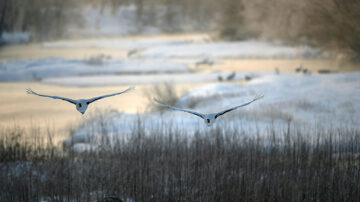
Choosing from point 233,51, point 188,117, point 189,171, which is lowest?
point 189,171

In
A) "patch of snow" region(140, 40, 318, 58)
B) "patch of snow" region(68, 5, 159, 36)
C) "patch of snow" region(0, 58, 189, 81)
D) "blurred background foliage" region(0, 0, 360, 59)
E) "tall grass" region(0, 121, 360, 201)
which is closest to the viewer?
"tall grass" region(0, 121, 360, 201)

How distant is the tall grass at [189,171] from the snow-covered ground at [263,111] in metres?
0.48

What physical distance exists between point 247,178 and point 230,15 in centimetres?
2414

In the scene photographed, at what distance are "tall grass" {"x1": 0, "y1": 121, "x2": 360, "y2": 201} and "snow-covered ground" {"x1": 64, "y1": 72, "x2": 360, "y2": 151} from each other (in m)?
0.48

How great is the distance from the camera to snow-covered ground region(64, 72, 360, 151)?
7.62 m

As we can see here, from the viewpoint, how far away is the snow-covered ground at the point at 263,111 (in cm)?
762

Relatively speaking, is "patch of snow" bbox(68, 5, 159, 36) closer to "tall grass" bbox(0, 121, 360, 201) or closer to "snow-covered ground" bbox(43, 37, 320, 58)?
"snow-covered ground" bbox(43, 37, 320, 58)

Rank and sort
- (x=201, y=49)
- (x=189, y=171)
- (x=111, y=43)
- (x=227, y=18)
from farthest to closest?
1. (x=227, y=18)
2. (x=111, y=43)
3. (x=201, y=49)
4. (x=189, y=171)

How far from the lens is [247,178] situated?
5.27 meters

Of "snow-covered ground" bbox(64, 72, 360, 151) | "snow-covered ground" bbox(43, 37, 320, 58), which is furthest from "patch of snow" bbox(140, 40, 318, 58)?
"snow-covered ground" bbox(64, 72, 360, 151)

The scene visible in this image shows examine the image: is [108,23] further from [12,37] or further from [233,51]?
[233,51]

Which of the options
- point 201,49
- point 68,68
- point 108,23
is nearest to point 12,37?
point 108,23

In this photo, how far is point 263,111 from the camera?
8648 millimetres

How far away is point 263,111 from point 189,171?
3.50m
